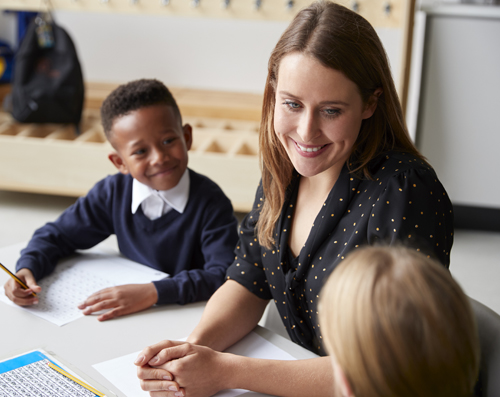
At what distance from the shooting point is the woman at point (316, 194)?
0.79m

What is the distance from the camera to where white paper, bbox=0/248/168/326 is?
0.99 m

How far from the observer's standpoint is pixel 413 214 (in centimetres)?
80

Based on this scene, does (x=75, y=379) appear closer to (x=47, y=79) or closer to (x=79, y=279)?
(x=79, y=279)

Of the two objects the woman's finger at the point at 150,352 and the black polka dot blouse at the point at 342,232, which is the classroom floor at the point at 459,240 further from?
the woman's finger at the point at 150,352

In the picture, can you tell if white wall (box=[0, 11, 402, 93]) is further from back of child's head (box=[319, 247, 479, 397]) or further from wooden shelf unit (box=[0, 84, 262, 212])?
back of child's head (box=[319, 247, 479, 397])

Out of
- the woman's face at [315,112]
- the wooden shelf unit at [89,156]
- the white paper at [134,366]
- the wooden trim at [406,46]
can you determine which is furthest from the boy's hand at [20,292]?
the wooden trim at [406,46]

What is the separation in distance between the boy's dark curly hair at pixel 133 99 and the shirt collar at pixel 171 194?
6.2 inches

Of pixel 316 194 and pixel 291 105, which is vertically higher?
pixel 291 105

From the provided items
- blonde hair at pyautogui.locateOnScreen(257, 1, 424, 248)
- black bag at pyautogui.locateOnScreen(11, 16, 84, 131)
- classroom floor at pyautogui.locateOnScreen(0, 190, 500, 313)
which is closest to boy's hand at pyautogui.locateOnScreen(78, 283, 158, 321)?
blonde hair at pyautogui.locateOnScreen(257, 1, 424, 248)

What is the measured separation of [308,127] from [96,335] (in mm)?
511

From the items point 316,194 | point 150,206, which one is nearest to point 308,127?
point 316,194

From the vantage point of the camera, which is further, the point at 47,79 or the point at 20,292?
the point at 47,79

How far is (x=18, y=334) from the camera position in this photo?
914 millimetres

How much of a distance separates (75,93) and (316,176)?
2.13 m
